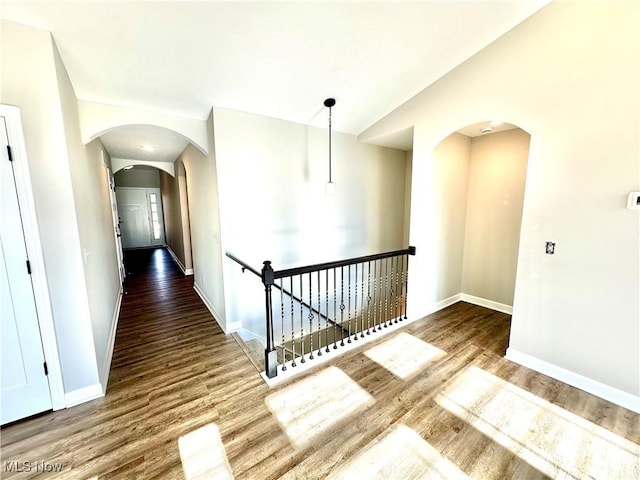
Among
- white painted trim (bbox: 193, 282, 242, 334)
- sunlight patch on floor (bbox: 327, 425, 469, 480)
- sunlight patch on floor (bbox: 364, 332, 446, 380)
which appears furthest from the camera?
white painted trim (bbox: 193, 282, 242, 334)

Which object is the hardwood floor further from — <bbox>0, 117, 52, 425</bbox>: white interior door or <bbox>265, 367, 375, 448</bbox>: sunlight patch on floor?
<bbox>0, 117, 52, 425</bbox>: white interior door

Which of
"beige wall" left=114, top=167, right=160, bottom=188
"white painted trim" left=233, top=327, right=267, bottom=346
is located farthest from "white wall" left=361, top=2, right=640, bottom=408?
"beige wall" left=114, top=167, right=160, bottom=188

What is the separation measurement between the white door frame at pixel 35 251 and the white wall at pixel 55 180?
0.03 metres

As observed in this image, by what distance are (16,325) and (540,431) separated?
384cm

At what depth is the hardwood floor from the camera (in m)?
1.57

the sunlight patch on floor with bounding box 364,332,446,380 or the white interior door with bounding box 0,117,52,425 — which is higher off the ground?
the white interior door with bounding box 0,117,52,425

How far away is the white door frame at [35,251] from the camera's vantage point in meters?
1.71

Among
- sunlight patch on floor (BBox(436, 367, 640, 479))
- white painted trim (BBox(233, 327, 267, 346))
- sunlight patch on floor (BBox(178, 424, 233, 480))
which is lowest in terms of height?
white painted trim (BBox(233, 327, 267, 346))

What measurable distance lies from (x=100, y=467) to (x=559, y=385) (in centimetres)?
359

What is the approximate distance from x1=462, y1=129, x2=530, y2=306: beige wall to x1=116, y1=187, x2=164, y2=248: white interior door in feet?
33.9

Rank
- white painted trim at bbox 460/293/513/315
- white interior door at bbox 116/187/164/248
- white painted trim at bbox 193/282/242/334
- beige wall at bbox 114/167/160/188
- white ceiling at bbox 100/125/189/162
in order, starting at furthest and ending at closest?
white interior door at bbox 116/187/164/248 < beige wall at bbox 114/167/160/188 < white painted trim at bbox 460/293/513/315 < white ceiling at bbox 100/125/189/162 < white painted trim at bbox 193/282/242/334

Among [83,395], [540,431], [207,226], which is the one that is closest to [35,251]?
[83,395]

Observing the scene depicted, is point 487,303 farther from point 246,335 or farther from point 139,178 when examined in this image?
point 139,178

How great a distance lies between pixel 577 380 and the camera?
226cm
